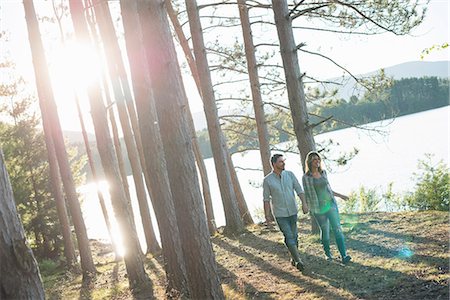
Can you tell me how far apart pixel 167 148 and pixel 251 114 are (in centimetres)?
1159

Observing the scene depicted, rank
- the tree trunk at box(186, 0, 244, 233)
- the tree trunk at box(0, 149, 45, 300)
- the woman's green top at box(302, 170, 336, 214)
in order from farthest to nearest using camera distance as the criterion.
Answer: the tree trunk at box(186, 0, 244, 233) → the woman's green top at box(302, 170, 336, 214) → the tree trunk at box(0, 149, 45, 300)

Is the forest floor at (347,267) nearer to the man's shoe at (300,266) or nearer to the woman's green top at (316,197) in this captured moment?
the man's shoe at (300,266)

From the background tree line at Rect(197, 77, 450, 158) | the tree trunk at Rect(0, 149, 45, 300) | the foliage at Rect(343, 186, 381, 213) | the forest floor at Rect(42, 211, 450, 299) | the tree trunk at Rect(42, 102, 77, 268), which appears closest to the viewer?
the tree trunk at Rect(0, 149, 45, 300)

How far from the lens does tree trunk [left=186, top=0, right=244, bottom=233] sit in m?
12.7

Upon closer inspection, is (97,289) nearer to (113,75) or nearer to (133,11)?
(113,75)

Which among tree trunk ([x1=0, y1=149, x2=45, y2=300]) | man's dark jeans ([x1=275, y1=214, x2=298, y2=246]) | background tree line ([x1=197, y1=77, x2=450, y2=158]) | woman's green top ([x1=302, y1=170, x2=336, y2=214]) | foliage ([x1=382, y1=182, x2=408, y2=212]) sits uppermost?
background tree line ([x1=197, y1=77, x2=450, y2=158])

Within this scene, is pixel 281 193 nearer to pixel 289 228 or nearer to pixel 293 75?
pixel 289 228

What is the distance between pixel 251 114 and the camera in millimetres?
17234

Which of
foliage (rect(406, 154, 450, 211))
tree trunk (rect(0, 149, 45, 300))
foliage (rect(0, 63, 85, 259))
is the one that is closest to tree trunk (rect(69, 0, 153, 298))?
tree trunk (rect(0, 149, 45, 300))

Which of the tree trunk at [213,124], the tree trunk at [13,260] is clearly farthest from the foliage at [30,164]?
the tree trunk at [13,260]

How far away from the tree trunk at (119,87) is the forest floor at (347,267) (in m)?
2.37

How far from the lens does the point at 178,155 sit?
5.79m

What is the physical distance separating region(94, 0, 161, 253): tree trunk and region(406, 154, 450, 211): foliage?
7.50 m

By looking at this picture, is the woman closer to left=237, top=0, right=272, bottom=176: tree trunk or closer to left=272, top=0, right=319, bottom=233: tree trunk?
left=272, top=0, right=319, bottom=233: tree trunk
